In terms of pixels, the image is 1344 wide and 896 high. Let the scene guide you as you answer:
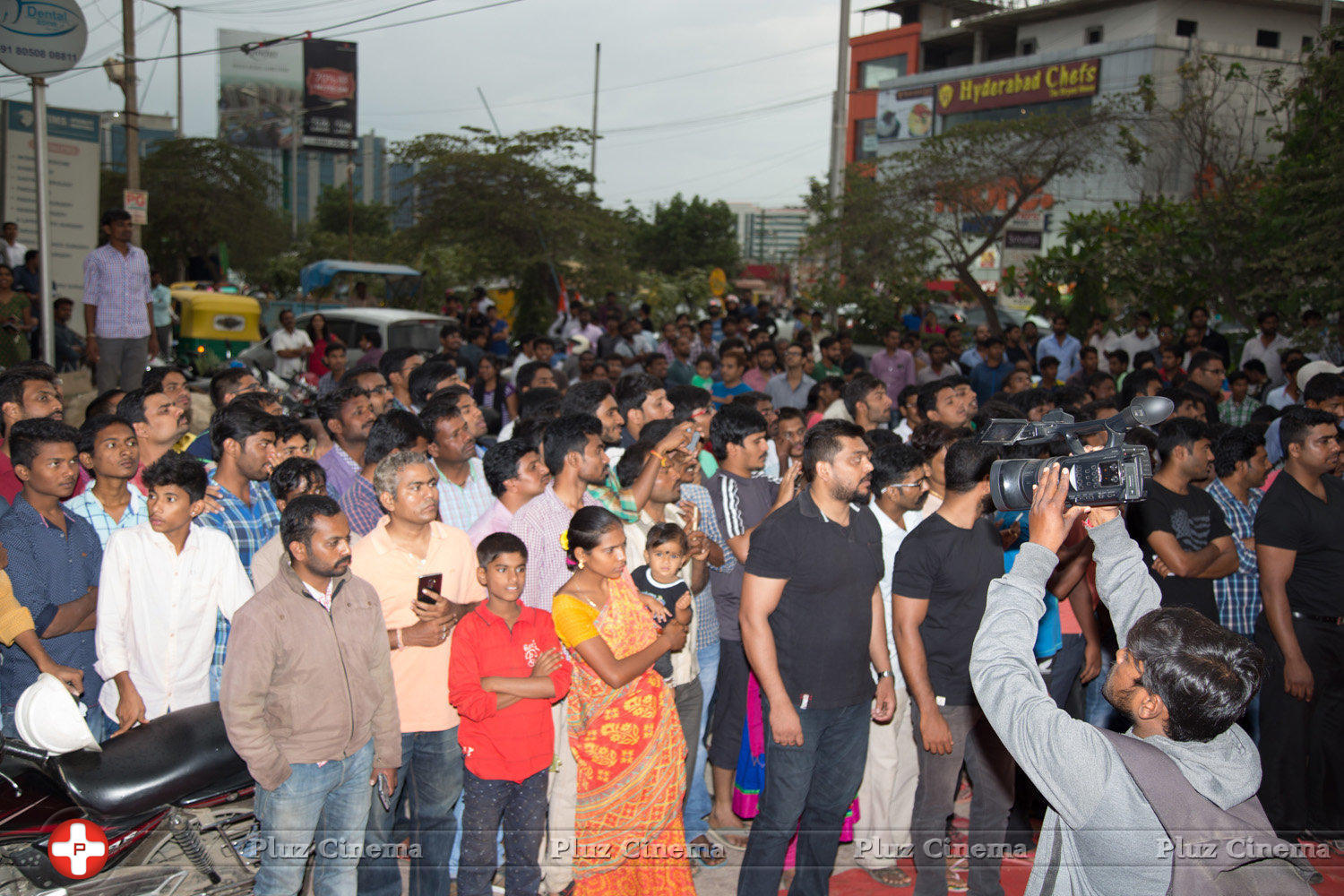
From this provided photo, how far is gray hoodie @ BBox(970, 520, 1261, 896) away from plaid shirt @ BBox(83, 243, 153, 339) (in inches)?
346

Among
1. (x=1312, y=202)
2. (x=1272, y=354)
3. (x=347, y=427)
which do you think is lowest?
(x=347, y=427)

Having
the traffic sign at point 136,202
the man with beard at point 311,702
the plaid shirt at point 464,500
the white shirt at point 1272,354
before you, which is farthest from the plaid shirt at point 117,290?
the white shirt at point 1272,354

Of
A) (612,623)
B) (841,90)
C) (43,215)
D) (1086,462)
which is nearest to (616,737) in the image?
(612,623)

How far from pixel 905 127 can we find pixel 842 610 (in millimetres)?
45196

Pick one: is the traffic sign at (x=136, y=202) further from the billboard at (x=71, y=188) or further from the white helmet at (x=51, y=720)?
the white helmet at (x=51, y=720)

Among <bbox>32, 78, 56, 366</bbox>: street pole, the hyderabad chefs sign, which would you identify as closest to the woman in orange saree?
<bbox>32, 78, 56, 366</bbox>: street pole

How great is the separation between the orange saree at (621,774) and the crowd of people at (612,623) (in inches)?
0.5

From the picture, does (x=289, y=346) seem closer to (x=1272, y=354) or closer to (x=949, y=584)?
(x=949, y=584)

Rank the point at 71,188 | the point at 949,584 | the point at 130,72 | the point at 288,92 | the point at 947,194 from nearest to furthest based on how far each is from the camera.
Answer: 1. the point at 949,584
2. the point at 71,188
3. the point at 130,72
4. the point at 947,194
5. the point at 288,92

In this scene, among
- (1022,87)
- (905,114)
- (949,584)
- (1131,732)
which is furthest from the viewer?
(905,114)

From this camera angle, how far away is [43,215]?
27.1 ft

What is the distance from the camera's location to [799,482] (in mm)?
5578

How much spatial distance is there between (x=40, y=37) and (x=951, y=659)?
8.13 meters

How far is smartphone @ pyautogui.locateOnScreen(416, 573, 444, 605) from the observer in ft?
13.2
